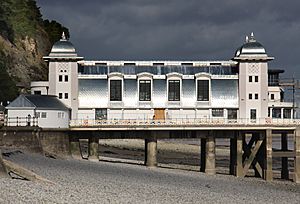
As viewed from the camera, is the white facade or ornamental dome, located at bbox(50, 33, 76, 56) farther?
ornamental dome, located at bbox(50, 33, 76, 56)

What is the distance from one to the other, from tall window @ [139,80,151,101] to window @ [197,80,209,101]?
393 cm

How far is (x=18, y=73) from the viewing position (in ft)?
301

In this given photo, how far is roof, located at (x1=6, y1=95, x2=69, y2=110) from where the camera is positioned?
46906 mm

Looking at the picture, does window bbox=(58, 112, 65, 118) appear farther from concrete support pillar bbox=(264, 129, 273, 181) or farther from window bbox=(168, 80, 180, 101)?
concrete support pillar bbox=(264, 129, 273, 181)

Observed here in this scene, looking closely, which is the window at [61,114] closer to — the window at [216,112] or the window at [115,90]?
the window at [115,90]

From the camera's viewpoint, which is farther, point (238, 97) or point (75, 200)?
point (238, 97)

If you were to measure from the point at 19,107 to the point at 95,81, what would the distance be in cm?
793

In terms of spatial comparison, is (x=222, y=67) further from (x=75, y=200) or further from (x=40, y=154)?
(x=75, y=200)

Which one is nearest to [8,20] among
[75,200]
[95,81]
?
[95,81]

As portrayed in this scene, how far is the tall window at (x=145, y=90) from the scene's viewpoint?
5278cm

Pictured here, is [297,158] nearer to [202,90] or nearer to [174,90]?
[202,90]

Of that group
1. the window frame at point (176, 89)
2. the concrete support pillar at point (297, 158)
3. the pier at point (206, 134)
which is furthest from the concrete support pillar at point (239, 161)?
the window frame at point (176, 89)

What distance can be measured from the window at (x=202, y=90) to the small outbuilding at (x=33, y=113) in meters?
11.3

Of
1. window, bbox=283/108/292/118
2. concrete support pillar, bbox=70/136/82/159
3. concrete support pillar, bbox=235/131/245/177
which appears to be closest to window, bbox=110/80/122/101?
concrete support pillar, bbox=70/136/82/159
